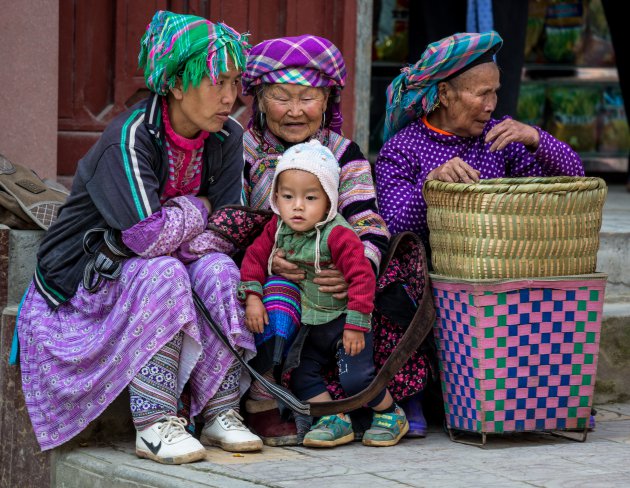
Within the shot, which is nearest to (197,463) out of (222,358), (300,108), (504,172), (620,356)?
(222,358)

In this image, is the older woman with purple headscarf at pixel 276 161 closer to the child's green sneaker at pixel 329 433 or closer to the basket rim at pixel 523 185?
the child's green sneaker at pixel 329 433

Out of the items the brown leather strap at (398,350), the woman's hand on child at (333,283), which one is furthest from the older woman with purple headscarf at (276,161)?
the brown leather strap at (398,350)

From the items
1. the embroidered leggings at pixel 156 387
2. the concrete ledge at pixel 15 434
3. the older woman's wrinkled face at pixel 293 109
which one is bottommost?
the concrete ledge at pixel 15 434

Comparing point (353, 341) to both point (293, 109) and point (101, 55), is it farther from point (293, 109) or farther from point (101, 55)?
point (101, 55)

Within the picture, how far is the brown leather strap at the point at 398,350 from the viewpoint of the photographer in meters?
3.88

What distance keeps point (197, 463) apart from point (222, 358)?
376 mm

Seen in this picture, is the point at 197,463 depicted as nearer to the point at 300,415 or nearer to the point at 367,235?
the point at 300,415

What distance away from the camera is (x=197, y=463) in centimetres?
366

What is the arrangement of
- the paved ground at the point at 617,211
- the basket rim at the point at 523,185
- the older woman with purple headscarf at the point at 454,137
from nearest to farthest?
1. the basket rim at the point at 523,185
2. the older woman with purple headscarf at the point at 454,137
3. the paved ground at the point at 617,211

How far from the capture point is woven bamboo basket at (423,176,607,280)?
3.81 metres

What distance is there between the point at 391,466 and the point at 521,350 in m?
0.63

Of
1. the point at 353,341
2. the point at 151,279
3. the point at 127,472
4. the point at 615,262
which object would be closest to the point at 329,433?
the point at 353,341

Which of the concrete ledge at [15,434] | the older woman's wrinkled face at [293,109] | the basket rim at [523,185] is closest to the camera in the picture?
the basket rim at [523,185]

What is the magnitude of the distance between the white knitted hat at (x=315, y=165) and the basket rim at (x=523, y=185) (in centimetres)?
35
